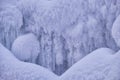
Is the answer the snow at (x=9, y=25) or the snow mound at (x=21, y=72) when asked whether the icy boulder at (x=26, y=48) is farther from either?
the snow mound at (x=21, y=72)

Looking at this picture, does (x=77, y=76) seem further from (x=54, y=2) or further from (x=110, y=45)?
(x=54, y=2)

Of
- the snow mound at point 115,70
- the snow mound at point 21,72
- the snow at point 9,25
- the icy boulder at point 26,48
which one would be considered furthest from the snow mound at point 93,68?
the snow at point 9,25

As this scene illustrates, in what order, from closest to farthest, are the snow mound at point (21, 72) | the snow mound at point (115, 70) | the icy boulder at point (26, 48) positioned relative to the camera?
the snow mound at point (115, 70)
the snow mound at point (21, 72)
the icy boulder at point (26, 48)

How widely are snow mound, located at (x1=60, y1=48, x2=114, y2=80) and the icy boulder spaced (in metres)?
0.67

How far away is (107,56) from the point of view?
7.16 ft

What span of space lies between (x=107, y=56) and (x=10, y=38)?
1.24m

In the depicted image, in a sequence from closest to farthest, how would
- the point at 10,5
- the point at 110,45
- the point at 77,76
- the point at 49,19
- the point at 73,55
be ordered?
1. the point at 77,76
2. the point at 110,45
3. the point at 73,55
4. the point at 49,19
5. the point at 10,5

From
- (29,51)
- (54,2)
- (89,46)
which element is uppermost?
(54,2)

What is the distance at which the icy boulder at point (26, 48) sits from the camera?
108 inches

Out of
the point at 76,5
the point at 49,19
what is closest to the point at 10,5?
the point at 49,19

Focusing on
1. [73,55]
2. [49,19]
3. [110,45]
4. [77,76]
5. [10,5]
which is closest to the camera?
[77,76]

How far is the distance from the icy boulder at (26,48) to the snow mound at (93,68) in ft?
2.20

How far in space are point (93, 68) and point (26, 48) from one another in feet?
2.98

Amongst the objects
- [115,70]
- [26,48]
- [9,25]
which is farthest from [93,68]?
[9,25]
